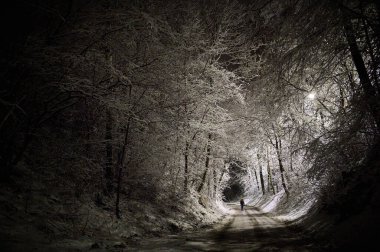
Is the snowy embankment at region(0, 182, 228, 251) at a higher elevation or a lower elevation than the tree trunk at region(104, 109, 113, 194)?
lower

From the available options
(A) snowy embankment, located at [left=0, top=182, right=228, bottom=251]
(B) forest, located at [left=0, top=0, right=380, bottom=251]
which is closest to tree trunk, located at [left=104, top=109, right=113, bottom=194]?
(B) forest, located at [left=0, top=0, right=380, bottom=251]

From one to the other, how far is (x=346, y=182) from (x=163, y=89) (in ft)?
22.7

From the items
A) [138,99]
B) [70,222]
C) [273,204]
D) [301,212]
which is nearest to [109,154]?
[138,99]

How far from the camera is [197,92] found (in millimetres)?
11289

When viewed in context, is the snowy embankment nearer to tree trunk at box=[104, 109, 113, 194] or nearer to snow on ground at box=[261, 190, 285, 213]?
tree trunk at box=[104, 109, 113, 194]

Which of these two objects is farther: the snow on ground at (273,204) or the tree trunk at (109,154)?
the snow on ground at (273,204)

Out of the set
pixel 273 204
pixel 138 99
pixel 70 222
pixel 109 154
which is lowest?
pixel 70 222

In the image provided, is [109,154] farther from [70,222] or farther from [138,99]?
[70,222]

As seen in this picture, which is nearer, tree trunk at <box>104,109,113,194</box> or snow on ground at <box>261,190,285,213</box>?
tree trunk at <box>104,109,113,194</box>

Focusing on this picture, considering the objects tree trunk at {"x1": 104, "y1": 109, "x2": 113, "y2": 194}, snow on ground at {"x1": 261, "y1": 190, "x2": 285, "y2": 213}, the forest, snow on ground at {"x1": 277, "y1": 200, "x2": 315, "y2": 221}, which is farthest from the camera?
snow on ground at {"x1": 261, "y1": 190, "x2": 285, "y2": 213}

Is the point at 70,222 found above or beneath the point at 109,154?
beneath

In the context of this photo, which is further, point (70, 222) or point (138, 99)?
point (138, 99)

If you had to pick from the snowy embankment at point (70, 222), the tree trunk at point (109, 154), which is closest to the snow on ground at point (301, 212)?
the snowy embankment at point (70, 222)

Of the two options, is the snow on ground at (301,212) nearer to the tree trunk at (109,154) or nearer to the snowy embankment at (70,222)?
the snowy embankment at (70,222)
